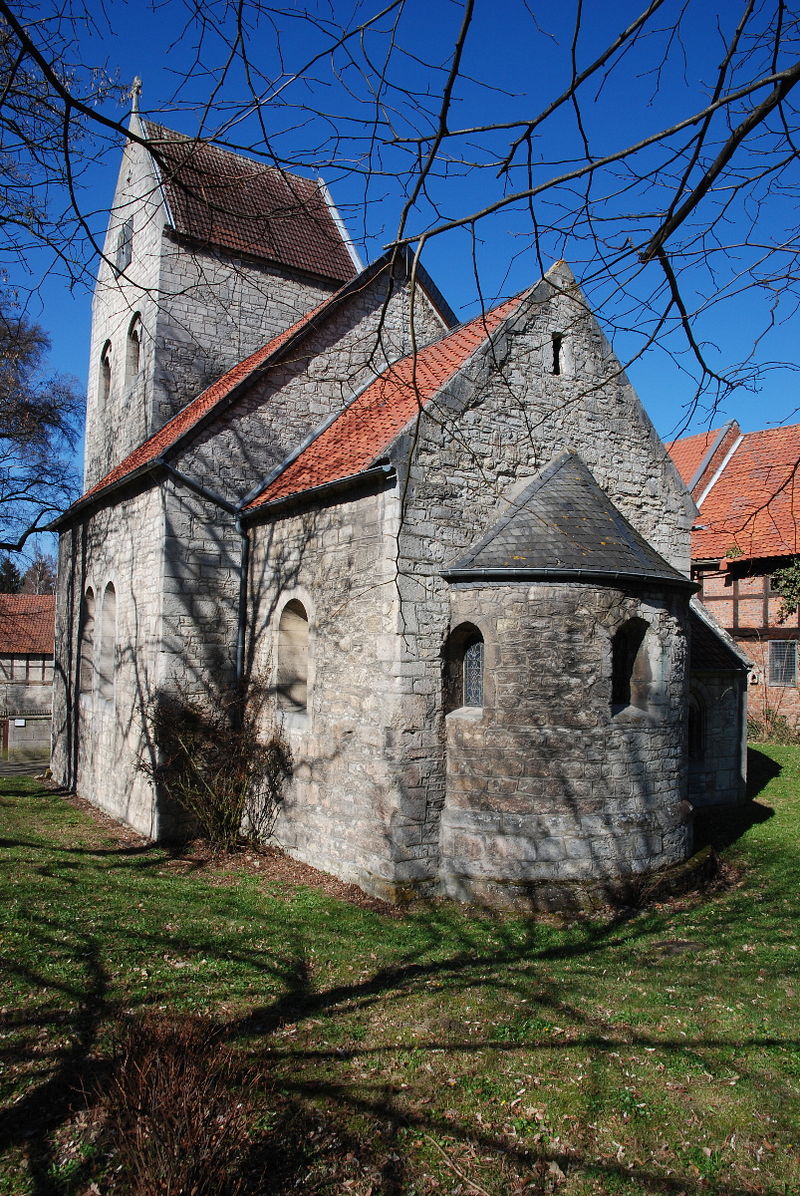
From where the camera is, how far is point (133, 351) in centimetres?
1422

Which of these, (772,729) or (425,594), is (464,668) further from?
(772,729)

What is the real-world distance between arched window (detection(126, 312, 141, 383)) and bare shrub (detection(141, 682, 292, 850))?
6.72 m

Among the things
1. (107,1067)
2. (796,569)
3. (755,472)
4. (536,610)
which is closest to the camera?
(107,1067)

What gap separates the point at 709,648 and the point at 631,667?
17.7ft

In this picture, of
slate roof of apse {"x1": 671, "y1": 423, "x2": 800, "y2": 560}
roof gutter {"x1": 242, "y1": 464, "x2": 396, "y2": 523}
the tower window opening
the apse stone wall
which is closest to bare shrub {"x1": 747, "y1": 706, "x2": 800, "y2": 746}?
slate roof of apse {"x1": 671, "y1": 423, "x2": 800, "y2": 560}

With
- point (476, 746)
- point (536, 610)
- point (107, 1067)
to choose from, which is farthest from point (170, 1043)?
point (536, 610)

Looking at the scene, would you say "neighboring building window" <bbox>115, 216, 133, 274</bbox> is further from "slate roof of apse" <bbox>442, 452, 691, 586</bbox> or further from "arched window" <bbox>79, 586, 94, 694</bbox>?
"slate roof of apse" <bbox>442, 452, 691, 586</bbox>

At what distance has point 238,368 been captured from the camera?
1312cm

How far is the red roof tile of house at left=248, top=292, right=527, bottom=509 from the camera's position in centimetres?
902

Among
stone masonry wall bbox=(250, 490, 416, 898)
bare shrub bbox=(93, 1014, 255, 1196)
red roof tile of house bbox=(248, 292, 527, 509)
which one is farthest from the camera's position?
red roof tile of house bbox=(248, 292, 527, 509)

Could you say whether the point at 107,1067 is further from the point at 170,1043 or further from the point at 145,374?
the point at 145,374

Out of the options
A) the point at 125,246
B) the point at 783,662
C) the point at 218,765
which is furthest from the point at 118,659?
the point at 783,662

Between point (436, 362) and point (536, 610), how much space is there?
4.03 metres

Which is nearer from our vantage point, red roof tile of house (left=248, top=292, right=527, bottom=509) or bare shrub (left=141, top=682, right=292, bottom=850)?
red roof tile of house (left=248, top=292, right=527, bottom=509)
